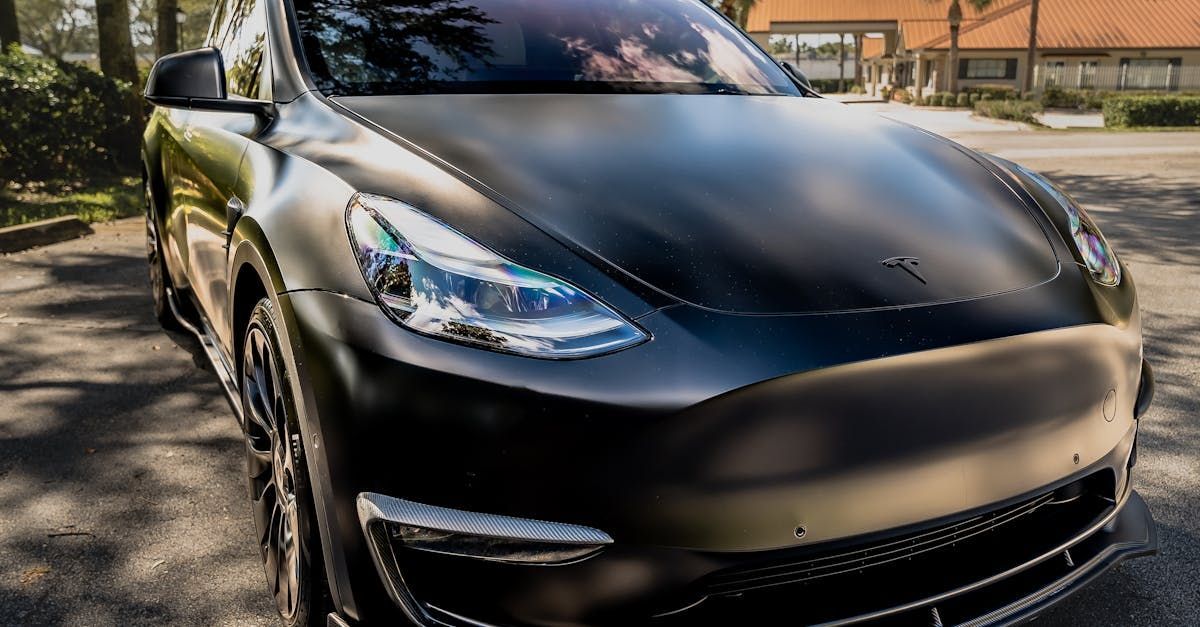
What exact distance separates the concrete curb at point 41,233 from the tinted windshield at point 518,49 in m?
5.94

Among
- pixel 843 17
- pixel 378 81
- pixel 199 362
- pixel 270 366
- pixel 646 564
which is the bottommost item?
pixel 199 362

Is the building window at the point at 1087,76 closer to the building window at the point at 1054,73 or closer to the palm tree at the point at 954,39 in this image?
the building window at the point at 1054,73

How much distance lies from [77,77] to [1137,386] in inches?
483

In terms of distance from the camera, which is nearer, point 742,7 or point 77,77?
point 77,77

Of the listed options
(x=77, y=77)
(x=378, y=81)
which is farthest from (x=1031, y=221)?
(x=77, y=77)

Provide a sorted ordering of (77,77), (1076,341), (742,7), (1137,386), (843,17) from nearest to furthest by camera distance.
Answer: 1. (1076,341)
2. (1137,386)
3. (77,77)
4. (742,7)
5. (843,17)

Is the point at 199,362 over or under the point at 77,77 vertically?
under

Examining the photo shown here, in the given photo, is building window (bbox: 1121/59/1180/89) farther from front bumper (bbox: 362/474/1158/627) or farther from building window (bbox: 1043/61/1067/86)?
front bumper (bbox: 362/474/1158/627)

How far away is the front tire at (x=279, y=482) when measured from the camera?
2047 mm

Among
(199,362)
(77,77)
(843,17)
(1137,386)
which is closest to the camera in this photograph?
(1137,386)

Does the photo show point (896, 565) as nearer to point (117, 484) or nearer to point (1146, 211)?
point (117, 484)

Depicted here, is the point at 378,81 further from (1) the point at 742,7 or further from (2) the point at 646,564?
(1) the point at 742,7

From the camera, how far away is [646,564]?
1.68 metres

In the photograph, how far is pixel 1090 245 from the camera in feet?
7.71
